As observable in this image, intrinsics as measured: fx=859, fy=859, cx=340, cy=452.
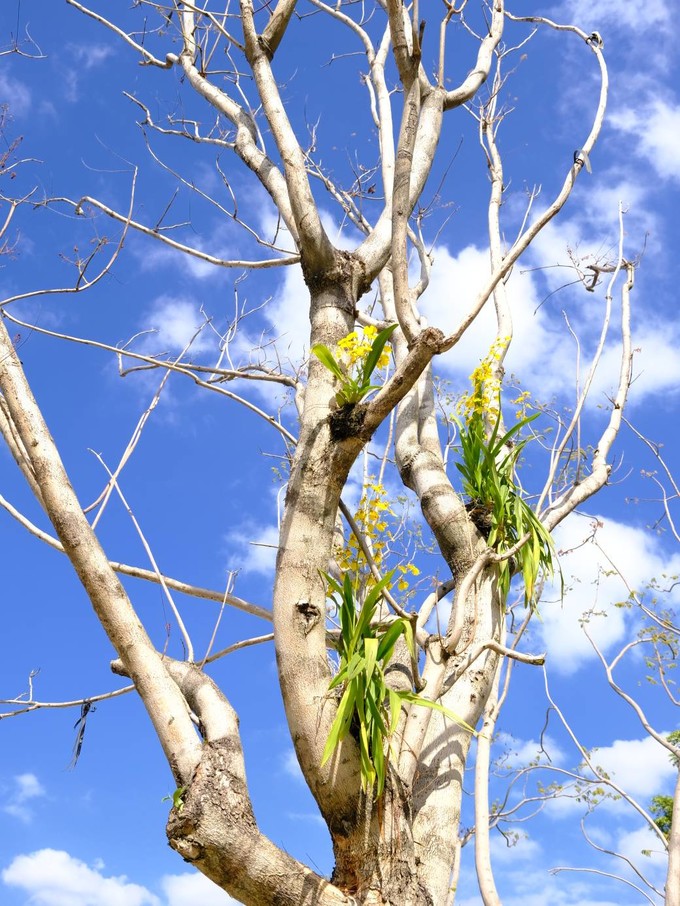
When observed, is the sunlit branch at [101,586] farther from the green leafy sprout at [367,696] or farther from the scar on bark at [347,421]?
the scar on bark at [347,421]

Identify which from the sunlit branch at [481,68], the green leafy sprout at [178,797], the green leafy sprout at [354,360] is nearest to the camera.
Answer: the green leafy sprout at [178,797]

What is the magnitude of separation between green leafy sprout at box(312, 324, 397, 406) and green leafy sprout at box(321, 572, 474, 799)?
652 millimetres

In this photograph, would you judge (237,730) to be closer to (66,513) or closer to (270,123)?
(66,513)

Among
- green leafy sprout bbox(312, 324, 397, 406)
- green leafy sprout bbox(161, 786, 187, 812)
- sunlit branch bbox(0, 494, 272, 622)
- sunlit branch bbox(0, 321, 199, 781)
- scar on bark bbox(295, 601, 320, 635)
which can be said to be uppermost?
green leafy sprout bbox(312, 324, 397, 406)

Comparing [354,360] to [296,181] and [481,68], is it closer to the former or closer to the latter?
[296,181]

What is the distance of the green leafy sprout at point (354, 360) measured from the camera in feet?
9.96

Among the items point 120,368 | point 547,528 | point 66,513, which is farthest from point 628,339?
point 66,513

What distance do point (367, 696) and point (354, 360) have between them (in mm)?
1210

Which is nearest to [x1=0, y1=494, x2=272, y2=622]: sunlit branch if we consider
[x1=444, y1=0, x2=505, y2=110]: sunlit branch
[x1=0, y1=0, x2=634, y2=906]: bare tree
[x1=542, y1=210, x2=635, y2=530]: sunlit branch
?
[x1=0, y1=0, x2=634, y2=906]: bare tree

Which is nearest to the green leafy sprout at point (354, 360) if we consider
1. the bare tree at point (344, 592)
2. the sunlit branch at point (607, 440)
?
the bare tree at point (344, 592)

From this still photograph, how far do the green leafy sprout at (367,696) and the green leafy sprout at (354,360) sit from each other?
652 mm

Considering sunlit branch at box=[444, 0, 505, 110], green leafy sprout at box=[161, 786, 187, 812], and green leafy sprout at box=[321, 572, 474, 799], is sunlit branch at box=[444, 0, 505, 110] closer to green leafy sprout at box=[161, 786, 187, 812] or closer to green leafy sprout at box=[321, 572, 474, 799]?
green leafy sprout at box=[321, 572, 474, 799]

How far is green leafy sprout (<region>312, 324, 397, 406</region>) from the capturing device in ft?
9.96

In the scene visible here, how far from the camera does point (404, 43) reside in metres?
3.12
